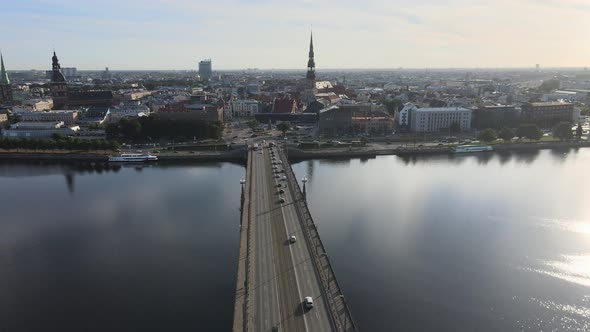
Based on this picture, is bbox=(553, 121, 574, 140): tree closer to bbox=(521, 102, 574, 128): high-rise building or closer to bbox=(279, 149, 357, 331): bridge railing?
bbox=(521, 102, 574, 128): high-rise building

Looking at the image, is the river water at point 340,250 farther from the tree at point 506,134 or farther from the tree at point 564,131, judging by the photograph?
the tree at point 564,131

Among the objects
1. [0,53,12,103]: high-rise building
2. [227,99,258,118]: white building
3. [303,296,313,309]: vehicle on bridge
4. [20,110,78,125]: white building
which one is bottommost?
[303,296,313,309]: vehicle on bridge

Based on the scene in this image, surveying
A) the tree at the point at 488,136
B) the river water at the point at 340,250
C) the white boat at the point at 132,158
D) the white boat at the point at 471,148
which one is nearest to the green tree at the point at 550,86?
the tree at the point at 488,136

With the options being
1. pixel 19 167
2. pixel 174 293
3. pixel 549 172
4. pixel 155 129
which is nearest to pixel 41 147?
pixel 19 167

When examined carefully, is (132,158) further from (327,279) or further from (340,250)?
(327,279)

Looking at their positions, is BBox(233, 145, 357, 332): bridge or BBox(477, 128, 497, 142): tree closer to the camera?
Answer: BBox(233, 145, 357, 332): bridge

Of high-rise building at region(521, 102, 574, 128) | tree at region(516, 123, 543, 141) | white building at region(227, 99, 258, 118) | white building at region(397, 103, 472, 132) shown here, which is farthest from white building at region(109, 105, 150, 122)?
high-rise building at region(521, 102, 574, 128)
